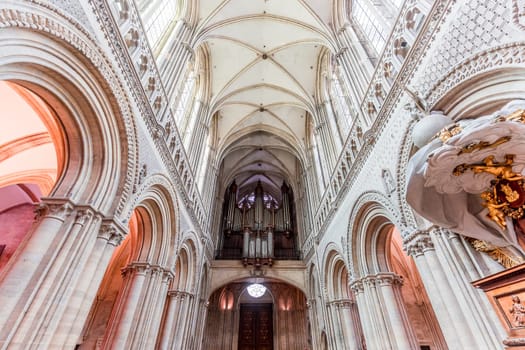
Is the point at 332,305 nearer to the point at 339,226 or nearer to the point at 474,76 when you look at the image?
the point at 339,226

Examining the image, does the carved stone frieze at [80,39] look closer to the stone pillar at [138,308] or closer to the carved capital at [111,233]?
the carved capital at [111,233]

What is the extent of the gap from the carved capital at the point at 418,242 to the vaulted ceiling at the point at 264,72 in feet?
25.7

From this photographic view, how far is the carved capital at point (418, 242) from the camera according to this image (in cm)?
413

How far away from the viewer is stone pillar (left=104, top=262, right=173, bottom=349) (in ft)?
17.8

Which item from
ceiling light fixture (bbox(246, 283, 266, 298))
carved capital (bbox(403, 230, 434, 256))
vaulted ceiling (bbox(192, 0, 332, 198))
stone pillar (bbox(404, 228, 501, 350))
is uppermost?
vaulted ceiling (bbox(192, 0, 332, 198))

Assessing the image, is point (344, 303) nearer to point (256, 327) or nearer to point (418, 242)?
point (418, 242)

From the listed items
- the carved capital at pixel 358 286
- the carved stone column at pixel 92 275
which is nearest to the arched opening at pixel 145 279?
the carved stone column at pixel 92 275

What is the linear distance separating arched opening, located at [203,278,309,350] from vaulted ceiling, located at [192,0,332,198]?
23.9 ft

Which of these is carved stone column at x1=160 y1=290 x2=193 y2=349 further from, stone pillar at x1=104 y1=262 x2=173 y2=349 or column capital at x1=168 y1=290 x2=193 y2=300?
stone pillar at x1=104 y1=262 x2=173 y2=349

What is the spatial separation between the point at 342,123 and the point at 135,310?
865 cm

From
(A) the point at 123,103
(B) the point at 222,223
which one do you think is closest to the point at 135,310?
(A) the point at 123,103

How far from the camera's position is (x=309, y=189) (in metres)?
13.3

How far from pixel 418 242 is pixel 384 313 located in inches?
119

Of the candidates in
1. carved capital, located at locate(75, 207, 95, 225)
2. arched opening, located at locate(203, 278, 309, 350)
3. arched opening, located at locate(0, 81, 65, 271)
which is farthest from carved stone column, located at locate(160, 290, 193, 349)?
arched opening, located at locate(203, 278, 309, 350)
